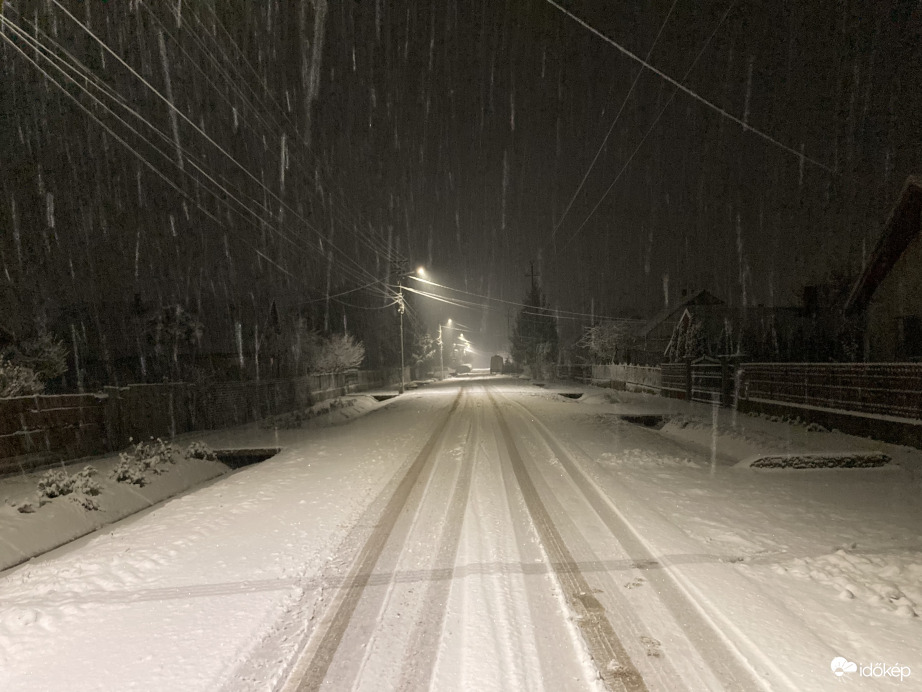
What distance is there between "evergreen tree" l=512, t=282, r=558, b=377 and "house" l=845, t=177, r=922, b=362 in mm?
49132

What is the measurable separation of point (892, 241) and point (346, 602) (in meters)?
18.9

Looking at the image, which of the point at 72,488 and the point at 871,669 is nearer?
the point at 871,669

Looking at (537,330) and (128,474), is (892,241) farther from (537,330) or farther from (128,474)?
(537,330)

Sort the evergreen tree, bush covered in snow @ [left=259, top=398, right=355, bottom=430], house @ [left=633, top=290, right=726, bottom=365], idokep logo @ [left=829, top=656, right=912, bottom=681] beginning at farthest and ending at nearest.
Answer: the evergreen tree, house @ [left=633, top=290, right=726, bottom=365], bush covered in snow @ [left=259, top=398, right=355, bottom=430], idokep logo @ [left=829, top=656, right=912, bottom=681]

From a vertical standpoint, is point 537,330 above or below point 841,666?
above

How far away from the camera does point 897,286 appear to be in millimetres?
15266

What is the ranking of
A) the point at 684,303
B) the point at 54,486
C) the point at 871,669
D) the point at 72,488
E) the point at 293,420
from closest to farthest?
the point at 871,669 → the point at 54,486 → the point at 72,488 → the point at 293,420 → the point at 684,303

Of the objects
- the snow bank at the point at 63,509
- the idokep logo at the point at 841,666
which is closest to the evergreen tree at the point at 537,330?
the snow bank at the point at 63,509

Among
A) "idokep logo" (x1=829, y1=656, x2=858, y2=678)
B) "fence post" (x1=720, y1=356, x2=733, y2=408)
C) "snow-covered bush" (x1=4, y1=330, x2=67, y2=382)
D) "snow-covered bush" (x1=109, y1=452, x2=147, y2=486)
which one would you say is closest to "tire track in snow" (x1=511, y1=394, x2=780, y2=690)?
"idokep logo" (x1=829, y1=656, x2=858, y2=678)

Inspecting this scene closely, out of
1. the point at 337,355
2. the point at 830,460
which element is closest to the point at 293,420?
the point at 830,460

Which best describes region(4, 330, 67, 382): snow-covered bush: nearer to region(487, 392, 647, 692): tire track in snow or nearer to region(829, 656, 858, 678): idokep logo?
region(487, 392, 647, 692): tire track in snow

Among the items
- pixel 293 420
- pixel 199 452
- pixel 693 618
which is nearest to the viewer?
pixel 693 618

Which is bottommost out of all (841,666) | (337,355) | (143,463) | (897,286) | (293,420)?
(293,420)

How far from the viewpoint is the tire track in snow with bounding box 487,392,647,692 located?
2.88 meters
